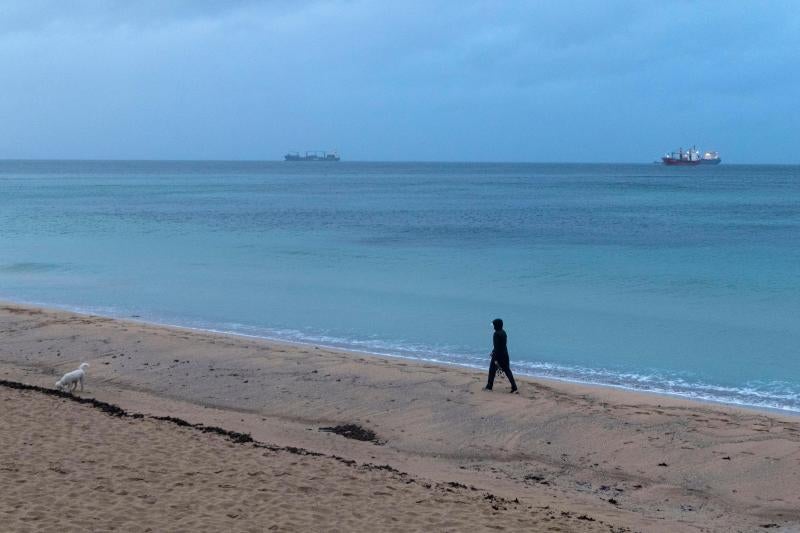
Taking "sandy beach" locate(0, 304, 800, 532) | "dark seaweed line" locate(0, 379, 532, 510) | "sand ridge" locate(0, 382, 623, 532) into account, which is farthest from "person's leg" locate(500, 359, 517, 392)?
"sand ridge" locate(0, 382, 623, 532)

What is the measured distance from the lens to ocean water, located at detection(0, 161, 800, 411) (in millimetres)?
17094

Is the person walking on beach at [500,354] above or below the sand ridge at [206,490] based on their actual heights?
above

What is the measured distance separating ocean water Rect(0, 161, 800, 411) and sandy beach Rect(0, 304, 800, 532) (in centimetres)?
301

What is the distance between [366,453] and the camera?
10656 millimetres

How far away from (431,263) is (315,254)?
5921mm

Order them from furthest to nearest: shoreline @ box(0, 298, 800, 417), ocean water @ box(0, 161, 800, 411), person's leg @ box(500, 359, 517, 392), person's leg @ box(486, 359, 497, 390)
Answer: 1. ocean water @ box(0, 161, 800, 411)
2. shoreline @ box(0, 298, 800, 417)
3. person's leg @ box(486, 359, 497, 390)
4. person's leg @ box(500, 359, 517, 392)

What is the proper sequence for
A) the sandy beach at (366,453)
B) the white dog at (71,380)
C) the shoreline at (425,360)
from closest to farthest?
the sandy beach at (366,453) < the white dog at (71,380) < the shoreline at (425,360)

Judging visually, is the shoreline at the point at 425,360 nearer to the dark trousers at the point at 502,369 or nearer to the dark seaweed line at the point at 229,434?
the dark trousers at the point at 502,369

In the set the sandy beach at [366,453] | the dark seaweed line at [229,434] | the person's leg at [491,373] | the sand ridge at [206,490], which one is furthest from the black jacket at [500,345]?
the sand ridge at [206,490]

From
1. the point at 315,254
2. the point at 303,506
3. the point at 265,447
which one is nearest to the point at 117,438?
the point at 265,447

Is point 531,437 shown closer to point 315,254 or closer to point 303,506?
point 303,506

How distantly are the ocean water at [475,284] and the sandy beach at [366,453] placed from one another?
3.01 m

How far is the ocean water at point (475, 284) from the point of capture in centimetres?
1709

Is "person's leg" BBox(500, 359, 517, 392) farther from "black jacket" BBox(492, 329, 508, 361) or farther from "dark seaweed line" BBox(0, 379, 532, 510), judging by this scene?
"dark seaweed line" BBox(0, 379, 532, 510)
